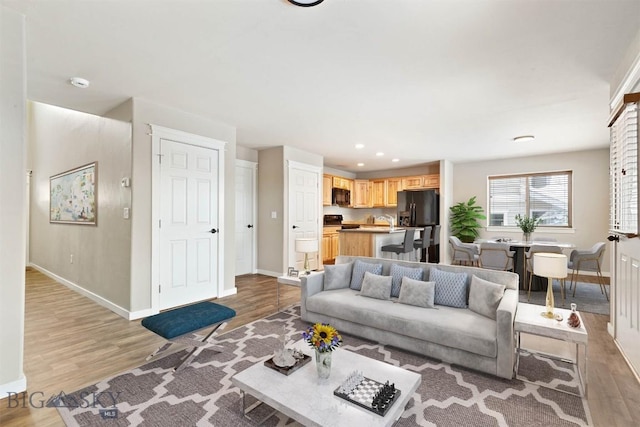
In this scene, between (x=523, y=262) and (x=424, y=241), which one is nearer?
(x=523, y=262)

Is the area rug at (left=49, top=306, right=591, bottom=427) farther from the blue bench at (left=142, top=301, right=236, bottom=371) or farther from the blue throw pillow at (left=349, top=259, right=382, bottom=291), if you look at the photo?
the blue throw pillow at (left=349, top=259, right=382, bottom=291)

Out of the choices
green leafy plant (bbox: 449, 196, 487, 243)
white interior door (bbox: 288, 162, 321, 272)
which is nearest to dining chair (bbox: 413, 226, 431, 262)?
green leafy plant (bbox: 449, 196, 487, 243)

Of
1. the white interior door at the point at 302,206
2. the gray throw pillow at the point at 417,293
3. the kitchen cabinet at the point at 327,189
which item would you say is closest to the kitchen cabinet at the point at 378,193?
the kitchen cabinet at the point at 327,189

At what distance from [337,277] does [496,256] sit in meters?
2.93

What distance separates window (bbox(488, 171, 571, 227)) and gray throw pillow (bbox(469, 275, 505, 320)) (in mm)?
5226

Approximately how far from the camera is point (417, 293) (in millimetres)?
2953

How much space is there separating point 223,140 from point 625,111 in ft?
14.7

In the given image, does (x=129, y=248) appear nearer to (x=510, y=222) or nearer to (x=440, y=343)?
(x=440, y=343)

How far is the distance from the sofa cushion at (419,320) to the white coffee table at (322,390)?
765 millimetres

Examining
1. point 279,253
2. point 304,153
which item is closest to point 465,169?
point 304,153

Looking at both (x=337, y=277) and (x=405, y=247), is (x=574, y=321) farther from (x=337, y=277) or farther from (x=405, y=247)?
(x=405, y=247)

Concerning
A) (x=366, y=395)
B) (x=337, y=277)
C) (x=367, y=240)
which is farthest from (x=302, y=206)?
(x=366, y=395)

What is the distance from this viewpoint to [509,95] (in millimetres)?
3391

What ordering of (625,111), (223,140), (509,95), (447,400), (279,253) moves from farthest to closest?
(279,253) → (223,140) → (509,95) → (625,111) → (447,400)
